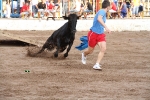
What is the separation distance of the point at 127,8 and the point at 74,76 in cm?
2034

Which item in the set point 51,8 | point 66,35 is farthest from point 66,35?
point 51,8

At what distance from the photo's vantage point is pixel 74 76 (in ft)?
35.7

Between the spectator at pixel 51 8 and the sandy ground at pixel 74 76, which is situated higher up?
the spectator at pixel 51 8

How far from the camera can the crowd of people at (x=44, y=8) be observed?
2886 cm

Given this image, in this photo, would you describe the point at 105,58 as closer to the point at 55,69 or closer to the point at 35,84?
the point at 55,69

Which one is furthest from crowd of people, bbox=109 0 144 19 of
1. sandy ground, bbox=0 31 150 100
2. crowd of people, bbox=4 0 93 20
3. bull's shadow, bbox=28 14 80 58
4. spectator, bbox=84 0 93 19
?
bull's shadow, bbox=28 14 80 58

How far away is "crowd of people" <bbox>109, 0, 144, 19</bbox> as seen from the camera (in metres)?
29.9

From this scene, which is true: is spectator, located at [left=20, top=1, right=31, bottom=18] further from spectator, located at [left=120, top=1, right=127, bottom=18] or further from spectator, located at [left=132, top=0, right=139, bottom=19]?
spectator, located at [left=132, top=0, right=139, bottom=19]

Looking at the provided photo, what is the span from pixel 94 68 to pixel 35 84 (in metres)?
2.62

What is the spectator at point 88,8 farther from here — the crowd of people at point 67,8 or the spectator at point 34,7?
the spectator at point 34,7

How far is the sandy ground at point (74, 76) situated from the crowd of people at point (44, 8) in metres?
12.3

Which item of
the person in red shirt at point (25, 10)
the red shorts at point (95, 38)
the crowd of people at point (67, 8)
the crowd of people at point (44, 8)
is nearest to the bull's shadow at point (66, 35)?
the red shorts at point (95, 38)

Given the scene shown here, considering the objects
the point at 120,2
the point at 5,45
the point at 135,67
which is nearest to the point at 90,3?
the point at 120,2

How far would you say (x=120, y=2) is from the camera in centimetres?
3081
